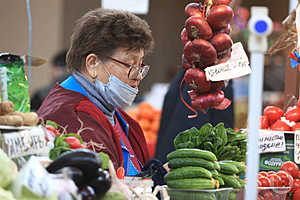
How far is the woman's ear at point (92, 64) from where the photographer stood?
8.17 ft

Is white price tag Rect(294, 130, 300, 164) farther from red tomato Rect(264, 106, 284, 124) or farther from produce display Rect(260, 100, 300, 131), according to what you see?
red tomato Rect(264, 106, 284, 124)

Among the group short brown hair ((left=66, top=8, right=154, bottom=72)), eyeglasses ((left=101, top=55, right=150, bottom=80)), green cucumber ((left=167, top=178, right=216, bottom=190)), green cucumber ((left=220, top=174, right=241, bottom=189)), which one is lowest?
green cucumber ((left=220, top=174, right=241, bottom=189))

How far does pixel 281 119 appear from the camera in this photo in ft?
8.05

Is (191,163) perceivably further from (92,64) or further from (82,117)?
(92,64)

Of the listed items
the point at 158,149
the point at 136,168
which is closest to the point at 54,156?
the point at 136,168

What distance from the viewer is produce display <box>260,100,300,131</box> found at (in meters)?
2.38

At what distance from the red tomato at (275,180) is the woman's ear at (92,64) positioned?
3.29 feet

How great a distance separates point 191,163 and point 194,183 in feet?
0.34

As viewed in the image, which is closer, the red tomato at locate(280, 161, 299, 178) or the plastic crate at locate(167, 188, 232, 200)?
the plastic crate at locate(167, 188, 232, 200)

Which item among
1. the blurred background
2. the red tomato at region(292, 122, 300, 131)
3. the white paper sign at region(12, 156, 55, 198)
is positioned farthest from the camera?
the blurred background

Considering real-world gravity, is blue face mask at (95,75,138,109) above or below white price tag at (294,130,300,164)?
above

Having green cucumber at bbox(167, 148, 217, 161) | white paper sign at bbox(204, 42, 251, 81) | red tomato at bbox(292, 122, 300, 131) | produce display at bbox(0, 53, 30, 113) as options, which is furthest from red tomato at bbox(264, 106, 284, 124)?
produce display at bbox(0, 53, 30, 113)

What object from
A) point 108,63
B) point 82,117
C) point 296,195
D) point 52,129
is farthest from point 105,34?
point 296,195

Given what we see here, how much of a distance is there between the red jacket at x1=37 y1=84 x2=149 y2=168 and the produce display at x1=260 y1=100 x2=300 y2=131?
2.53 ft
